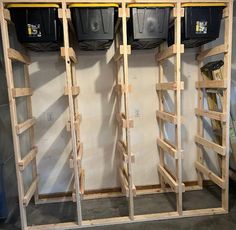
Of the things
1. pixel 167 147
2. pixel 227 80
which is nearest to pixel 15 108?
pixel 167 147

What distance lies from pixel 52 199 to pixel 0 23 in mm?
2026

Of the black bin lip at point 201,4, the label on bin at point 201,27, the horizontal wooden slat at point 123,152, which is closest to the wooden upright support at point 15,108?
the horizontal wooden slat at point 123,152

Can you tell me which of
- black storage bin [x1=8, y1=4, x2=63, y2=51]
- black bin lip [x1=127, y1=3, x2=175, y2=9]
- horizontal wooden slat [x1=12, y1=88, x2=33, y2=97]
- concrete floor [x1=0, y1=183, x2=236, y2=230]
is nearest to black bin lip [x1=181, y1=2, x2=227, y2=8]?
black bin lip [x1=127, y1=3, x2=175, y2=9]

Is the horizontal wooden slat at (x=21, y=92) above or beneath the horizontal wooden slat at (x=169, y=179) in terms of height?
above

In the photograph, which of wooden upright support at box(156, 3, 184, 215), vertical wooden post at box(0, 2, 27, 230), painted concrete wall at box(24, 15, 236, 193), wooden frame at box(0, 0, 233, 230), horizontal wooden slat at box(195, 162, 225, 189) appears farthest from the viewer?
painted concrete wall at box(24, 15, 236, 193)

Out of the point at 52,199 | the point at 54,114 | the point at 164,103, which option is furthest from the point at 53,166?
the point at 164,103

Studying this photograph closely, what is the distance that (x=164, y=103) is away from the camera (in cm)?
299

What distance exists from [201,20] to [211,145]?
1.29 m

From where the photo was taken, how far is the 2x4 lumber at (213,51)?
7.60ft

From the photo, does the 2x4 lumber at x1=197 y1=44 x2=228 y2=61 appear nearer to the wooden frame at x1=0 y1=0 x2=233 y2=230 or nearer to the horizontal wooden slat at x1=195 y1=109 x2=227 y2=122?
the wooden frame at x1=0 y1=0 x2=233 y2=230

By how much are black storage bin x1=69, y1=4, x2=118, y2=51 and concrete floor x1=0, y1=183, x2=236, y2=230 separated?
1812 mm

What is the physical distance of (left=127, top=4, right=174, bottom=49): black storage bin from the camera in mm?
2207

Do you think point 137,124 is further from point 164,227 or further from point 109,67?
point 164,227

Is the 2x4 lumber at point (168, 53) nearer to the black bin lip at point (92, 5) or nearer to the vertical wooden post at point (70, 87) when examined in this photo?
the black bin lip at point (92, 5)
